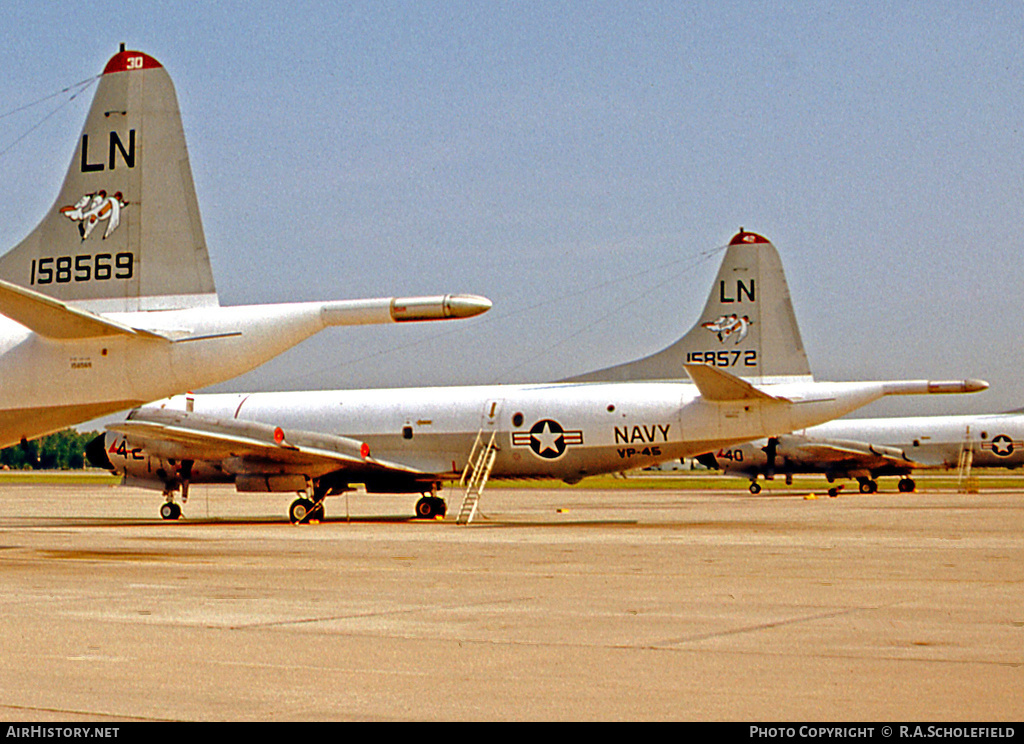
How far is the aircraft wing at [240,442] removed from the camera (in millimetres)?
31188

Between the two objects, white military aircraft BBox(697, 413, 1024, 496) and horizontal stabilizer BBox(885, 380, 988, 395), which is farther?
→ white military aircraft BBox(697, 413, 1024, 496)

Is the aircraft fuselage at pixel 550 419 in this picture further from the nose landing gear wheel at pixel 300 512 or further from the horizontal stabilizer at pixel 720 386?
the nose landing gear wheel at pixel 300 512

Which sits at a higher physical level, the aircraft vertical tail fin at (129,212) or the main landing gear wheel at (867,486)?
the aircraft vertical tail fin at (129,212)

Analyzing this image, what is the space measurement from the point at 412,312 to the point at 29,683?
1068 cm

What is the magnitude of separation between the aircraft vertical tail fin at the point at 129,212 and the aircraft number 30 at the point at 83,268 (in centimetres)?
2

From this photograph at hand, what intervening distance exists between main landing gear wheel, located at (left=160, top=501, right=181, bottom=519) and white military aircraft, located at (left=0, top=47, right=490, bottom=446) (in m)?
14.1

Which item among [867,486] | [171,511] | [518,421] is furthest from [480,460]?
[867,486]

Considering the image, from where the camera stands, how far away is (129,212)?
740 inches

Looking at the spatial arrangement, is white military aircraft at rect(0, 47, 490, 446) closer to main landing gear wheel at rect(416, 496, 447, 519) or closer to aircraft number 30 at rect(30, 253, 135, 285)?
aircraft number 30 at rect(30, 253, 135, 285)

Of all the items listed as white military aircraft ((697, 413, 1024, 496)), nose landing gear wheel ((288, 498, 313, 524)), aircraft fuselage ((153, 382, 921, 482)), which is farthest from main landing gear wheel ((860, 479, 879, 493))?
nose landing gear wheel ((288, 498, 313, 524))

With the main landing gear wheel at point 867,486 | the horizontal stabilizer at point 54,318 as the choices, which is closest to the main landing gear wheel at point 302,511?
the horizontal stabilizer at point 54,318

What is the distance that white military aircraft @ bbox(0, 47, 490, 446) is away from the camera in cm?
1845

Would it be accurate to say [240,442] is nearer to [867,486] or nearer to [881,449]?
[867,486]

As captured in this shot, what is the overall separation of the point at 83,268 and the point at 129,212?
1299 mm
